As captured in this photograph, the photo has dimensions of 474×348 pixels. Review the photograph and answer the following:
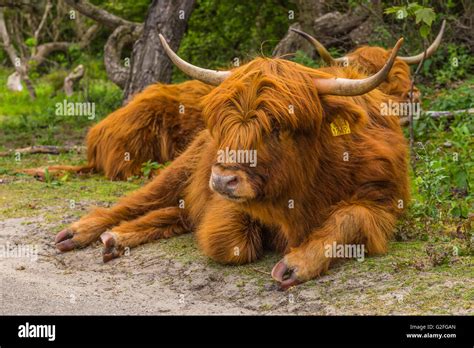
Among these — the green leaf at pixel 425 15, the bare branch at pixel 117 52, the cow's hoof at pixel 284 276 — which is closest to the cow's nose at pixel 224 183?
the cow's hoof at pixel 284 276

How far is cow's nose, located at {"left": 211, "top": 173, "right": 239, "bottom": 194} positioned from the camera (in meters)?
3.88

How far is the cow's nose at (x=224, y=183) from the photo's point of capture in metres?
3.88

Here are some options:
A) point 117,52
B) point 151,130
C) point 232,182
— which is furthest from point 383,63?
point 117,52

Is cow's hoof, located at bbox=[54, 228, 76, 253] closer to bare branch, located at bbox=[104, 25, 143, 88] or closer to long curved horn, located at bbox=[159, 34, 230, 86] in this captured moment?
long curved horn, located at bbox=[159, 34, 230, 86]

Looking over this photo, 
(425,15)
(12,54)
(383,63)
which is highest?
(12,54)

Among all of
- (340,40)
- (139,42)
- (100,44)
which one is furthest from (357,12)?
(100,44)

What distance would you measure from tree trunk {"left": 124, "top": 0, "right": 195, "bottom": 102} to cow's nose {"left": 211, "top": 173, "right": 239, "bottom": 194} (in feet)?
18.2

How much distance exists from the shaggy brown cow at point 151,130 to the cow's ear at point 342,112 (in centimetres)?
322

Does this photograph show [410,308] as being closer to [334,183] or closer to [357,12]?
[334,183]

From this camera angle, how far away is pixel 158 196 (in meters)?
5.69

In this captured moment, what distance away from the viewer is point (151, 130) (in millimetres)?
7598

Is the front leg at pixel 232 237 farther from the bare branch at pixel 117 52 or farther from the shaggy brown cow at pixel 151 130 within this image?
the bare branch at pixel 117 52

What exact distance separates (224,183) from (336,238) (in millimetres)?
718

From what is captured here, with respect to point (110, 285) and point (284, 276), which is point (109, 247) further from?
point (284, 276)
